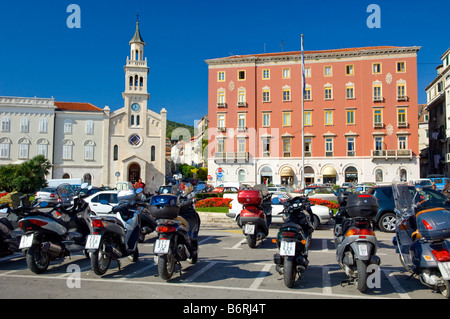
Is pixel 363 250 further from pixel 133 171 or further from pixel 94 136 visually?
pixel 94 136

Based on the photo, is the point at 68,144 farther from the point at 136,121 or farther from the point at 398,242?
the point at 398,242

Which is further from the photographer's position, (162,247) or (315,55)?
(315,55)

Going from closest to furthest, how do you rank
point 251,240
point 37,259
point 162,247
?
point 162,247 < point 37,259 < point 251,240

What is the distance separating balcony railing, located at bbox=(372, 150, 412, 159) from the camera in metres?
42.9

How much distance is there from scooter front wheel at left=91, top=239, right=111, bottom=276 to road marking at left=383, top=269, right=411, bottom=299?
195 inches

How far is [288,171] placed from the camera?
45375mm

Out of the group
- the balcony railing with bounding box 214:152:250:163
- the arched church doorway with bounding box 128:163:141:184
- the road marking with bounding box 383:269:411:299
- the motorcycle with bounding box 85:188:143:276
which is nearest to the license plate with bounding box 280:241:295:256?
the road marking with bounding box 383:269:411:299

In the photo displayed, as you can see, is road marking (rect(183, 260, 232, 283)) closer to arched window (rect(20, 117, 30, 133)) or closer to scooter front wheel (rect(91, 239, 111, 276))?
scooter front wheel (rect(91, 239, 111, 276))

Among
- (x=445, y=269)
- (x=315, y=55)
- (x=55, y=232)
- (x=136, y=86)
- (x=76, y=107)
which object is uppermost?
(x=315, y=55)

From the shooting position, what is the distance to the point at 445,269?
4883mm

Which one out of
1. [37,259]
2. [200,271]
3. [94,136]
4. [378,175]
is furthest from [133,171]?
[200,271]

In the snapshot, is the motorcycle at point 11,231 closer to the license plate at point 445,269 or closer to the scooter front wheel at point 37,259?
the scooter front wheel at point 37,259

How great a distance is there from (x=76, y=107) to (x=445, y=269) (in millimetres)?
55358
